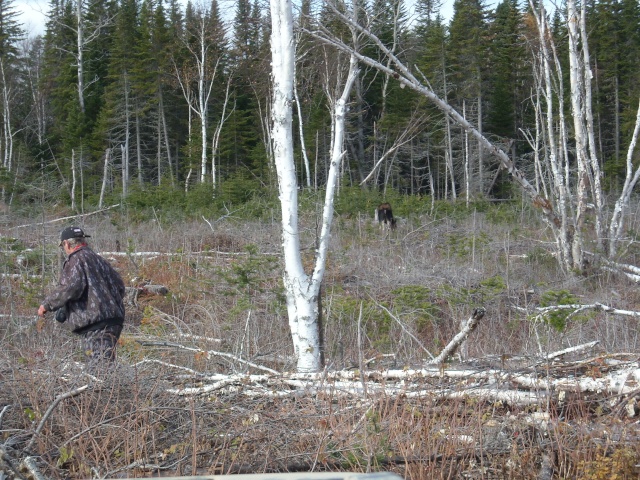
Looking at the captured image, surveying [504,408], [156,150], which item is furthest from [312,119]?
[504,408]

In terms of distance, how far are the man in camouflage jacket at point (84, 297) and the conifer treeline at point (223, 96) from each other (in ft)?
78.9

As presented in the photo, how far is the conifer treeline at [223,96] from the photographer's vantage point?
3231 centimetres

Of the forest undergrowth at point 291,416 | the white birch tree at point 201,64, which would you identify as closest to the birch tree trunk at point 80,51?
the white birch tree at point 201,64

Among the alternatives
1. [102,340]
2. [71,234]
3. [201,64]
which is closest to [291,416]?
[102,340]

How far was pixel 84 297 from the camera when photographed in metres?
6.01

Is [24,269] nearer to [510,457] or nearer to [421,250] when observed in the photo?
[421,250]

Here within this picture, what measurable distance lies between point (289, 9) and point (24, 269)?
7.17 m

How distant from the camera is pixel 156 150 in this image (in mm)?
38312

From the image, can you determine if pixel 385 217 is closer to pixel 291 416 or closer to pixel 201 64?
pixel 291 416

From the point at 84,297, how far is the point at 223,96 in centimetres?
3195

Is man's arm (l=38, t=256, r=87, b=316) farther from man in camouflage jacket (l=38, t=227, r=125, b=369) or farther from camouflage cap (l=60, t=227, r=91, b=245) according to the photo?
camouflage cap (l=60, t=227, r=91, b=245)

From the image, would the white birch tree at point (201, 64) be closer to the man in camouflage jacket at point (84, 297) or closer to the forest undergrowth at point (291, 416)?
the forest undergrowth at point (291, 416)

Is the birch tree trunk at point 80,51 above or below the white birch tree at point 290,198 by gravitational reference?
above

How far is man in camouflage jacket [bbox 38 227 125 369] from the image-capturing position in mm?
5895
